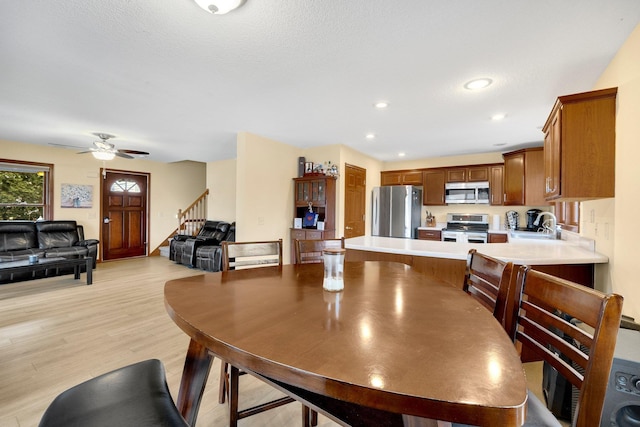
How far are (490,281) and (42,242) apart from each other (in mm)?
6845

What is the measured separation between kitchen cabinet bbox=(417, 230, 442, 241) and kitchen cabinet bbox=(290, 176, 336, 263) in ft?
6.78

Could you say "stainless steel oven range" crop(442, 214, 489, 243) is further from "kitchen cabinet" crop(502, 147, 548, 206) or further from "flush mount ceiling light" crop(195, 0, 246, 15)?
"flush mount ceiling light" crop(195, 0, 246, 15)

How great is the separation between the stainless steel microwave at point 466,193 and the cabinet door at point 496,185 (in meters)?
0.09

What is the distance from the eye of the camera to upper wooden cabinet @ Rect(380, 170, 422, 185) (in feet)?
19.7

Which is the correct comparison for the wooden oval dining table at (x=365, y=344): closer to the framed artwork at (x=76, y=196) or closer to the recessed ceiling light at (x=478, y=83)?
the recessed ceiling light at (x=478, y=83)

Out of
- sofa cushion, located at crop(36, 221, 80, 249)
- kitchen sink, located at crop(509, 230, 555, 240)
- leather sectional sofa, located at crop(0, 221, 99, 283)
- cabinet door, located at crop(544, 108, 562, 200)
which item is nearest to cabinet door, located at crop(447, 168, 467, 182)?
kitchen sink, located at crop(509, 230, 555, 240)

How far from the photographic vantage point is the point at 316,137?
176 inches

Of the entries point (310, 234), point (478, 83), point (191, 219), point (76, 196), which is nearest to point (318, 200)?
point (310, 234)

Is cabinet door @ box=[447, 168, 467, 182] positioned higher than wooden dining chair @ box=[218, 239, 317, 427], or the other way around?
cabinet door @ box=[447, 168, 467, 182]

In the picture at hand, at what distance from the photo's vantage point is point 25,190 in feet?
17.5

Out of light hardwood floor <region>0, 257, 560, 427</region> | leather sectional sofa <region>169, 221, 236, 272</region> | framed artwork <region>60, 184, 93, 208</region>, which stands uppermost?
framed artwork <region>60, 184, 93, 208</region>

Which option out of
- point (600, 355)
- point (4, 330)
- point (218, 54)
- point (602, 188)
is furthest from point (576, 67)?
point (4, 330)

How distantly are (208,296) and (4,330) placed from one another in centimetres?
314

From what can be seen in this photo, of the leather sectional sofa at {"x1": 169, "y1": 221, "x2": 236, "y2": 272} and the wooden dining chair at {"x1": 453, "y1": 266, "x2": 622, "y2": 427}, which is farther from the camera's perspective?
the leather sectional sofa at {"x1": 169, "y1": 221, "x2": 236, "y2": 272}
